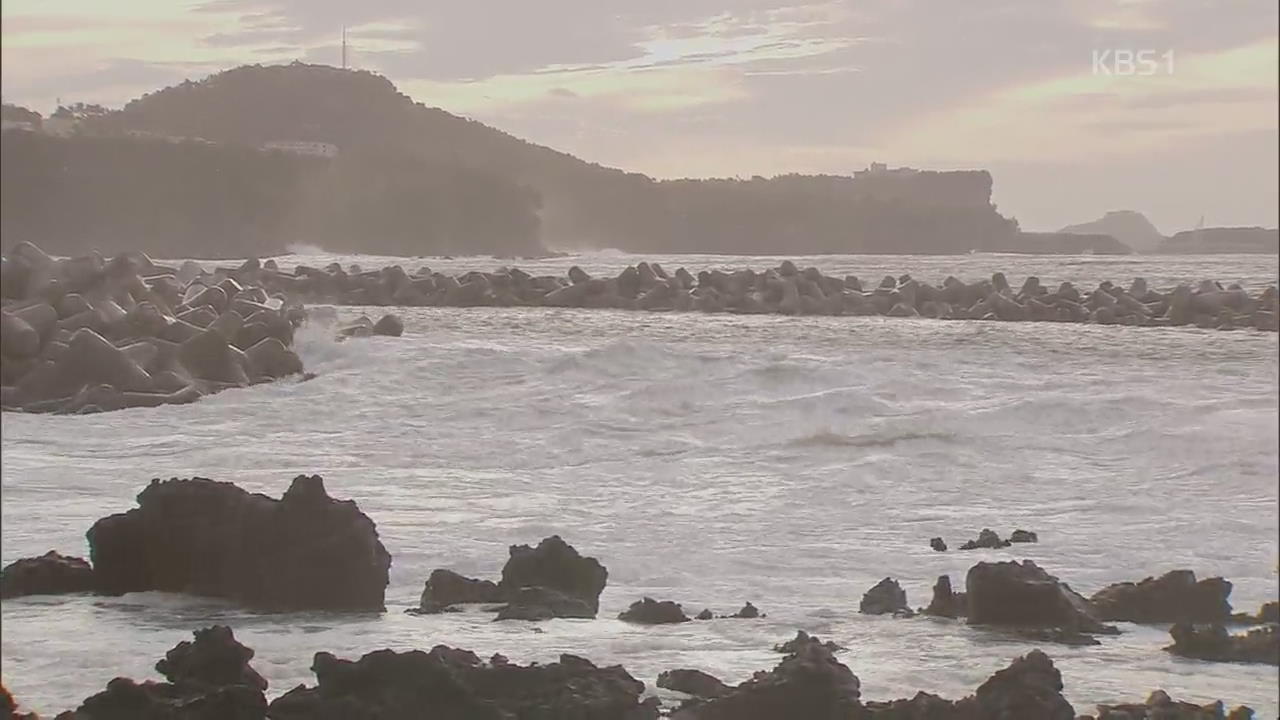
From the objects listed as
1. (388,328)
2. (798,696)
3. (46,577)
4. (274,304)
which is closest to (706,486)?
(46,577)

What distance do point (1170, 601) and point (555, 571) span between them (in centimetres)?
123

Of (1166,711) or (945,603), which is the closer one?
(1166,711)

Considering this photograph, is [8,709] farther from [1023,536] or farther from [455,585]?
[1023,536]

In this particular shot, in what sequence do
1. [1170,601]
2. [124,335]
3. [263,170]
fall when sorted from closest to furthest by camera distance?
1. [1170,601]
2. [263,170]
3. [124,335]

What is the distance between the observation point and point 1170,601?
10.9ft

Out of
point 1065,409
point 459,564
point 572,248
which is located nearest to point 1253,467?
point 1065,409

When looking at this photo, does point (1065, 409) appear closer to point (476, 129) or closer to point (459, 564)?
point (476, 129)

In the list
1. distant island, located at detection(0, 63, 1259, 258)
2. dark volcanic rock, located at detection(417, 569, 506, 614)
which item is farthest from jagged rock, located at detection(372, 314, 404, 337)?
dark volcanic rock, located at detection(417, 569, 506, 614)

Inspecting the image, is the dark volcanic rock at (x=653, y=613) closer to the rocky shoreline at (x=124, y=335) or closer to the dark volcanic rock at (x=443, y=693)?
the dark volcanic rock at (x=443, y=693)

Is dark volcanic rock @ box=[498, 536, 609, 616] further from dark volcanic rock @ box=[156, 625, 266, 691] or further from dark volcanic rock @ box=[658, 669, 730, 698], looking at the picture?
dark volcanic rock @ box=[156, 625, 266, 691]

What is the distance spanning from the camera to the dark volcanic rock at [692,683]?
2689 millimetres

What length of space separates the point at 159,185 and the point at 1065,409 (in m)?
3.15

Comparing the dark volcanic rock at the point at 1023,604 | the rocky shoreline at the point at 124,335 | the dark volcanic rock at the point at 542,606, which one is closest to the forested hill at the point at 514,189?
the rocky shoreline at the point at 124,335

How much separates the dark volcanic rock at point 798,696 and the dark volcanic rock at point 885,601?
912 mm
